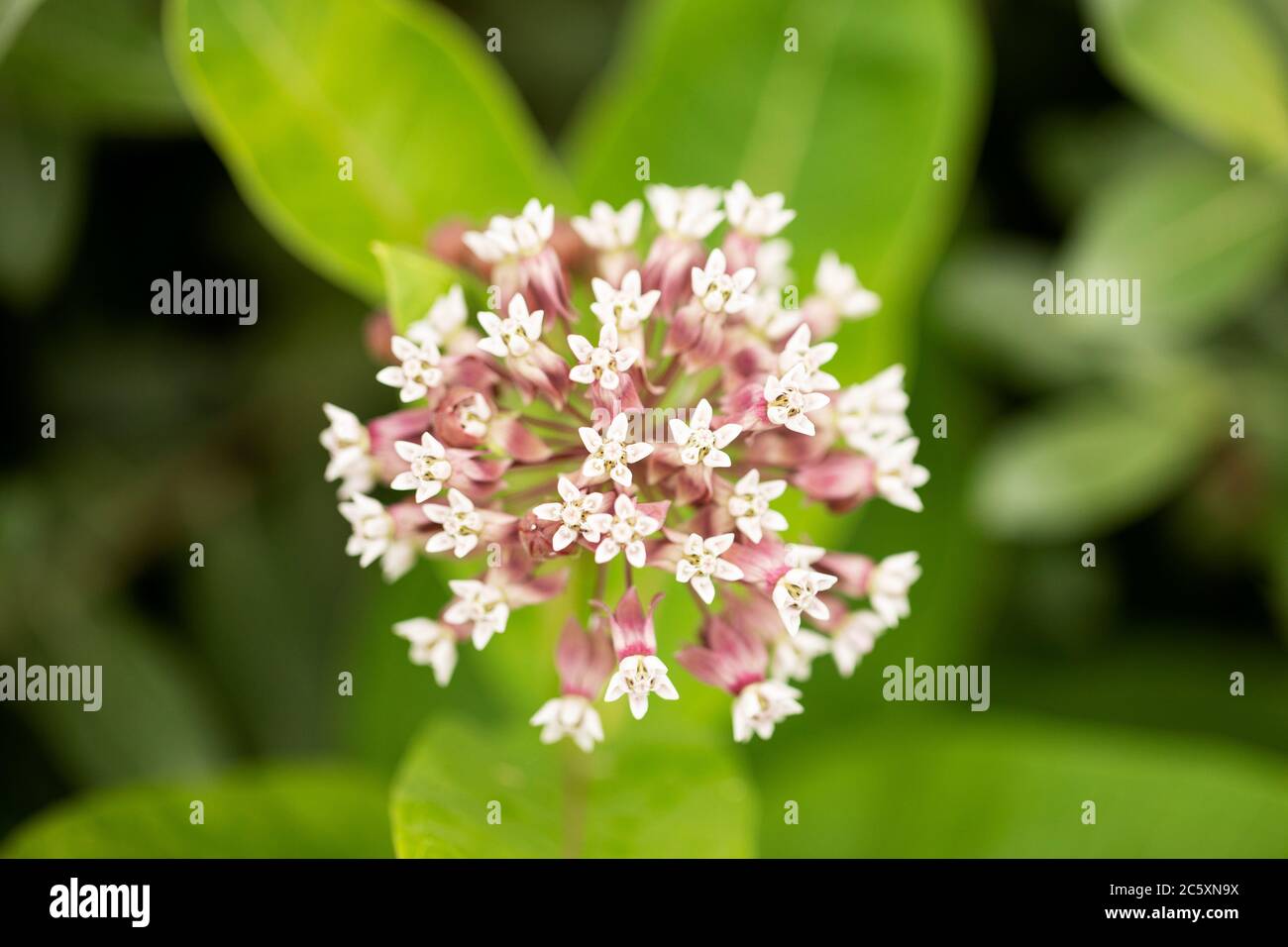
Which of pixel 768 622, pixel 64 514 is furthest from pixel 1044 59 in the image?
pixel 64 514

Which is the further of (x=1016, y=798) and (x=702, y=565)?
(x=1016, y=798)

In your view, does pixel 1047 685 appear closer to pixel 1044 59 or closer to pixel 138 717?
pixel 1044 59

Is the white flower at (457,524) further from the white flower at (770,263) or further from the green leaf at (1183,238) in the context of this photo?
the green leaf at (1183,238)

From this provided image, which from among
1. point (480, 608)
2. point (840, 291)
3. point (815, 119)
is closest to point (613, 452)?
point (480, 608)

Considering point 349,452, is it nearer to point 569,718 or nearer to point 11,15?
point 569,718

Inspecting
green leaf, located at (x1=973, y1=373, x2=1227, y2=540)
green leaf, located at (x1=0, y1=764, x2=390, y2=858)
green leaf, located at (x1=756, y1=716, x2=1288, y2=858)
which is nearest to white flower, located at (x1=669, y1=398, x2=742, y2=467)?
green leaf, located at (x1=0, y1=764, x2=390, y2=858)

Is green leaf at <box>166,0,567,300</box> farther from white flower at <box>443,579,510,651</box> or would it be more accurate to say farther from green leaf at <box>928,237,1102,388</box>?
green leaf at <box>928,237,1102,388</box>
